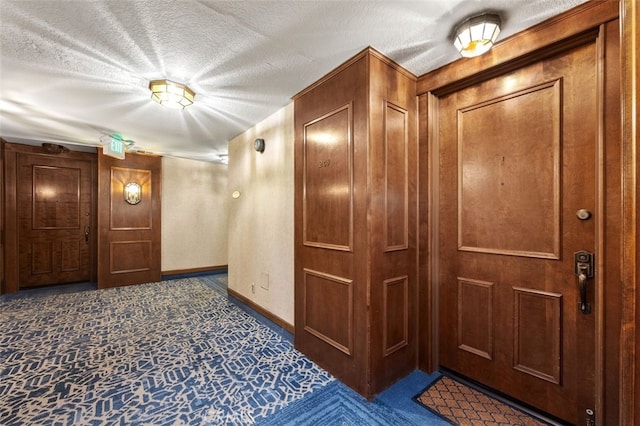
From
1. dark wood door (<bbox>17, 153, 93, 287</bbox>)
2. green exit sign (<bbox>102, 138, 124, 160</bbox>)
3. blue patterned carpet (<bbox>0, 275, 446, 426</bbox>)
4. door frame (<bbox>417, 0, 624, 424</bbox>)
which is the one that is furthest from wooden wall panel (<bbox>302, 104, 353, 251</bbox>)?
dark wood door (<bbox>17, 153, 93, 287</bbox>)

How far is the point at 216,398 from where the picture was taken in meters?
1.96

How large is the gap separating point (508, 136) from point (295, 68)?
69.2 inches

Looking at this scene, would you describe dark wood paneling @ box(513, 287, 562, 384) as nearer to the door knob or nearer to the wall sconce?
the door knob

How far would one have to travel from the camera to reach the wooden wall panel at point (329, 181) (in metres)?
2.14

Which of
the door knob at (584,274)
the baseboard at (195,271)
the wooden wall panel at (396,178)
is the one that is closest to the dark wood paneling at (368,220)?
the wooden wall panel at (396,178)

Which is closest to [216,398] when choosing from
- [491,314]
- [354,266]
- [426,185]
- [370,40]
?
[354,266]

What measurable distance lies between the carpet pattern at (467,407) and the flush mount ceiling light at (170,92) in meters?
3.32

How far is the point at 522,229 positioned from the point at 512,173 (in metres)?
0.41

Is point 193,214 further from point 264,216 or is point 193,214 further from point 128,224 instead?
point 264,216

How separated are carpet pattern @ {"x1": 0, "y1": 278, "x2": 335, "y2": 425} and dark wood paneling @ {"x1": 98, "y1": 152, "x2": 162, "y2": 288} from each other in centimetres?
121

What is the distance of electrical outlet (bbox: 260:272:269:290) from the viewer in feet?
11.3

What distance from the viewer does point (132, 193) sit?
16.8ft

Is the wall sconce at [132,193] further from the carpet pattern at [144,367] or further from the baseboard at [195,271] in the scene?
the carpet pattern at [144,367]

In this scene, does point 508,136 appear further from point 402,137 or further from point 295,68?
point 295,68
